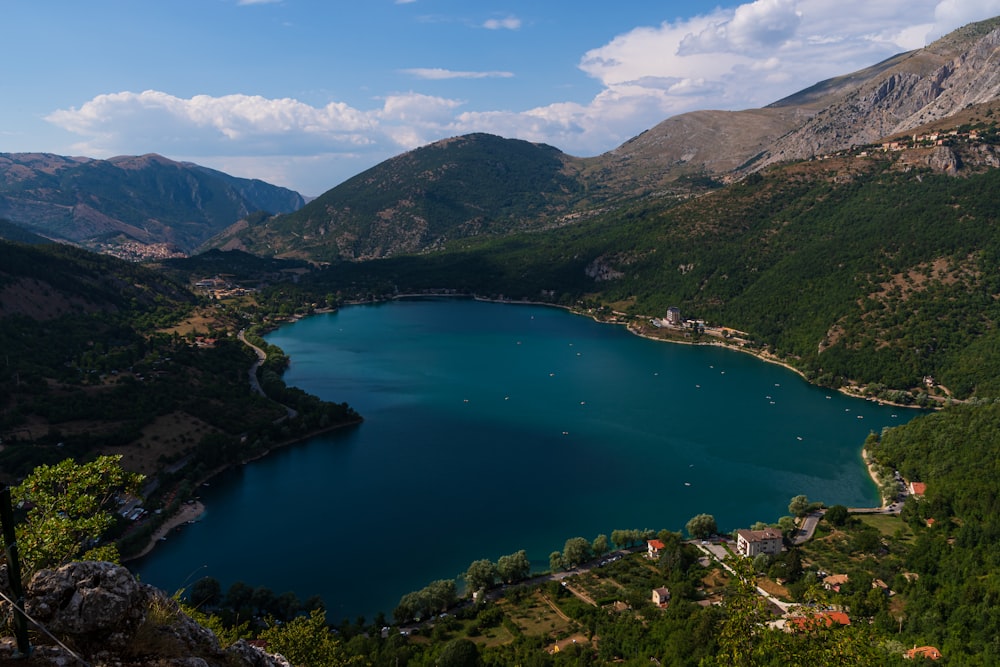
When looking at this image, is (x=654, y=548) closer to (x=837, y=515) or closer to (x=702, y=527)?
(x=702, y=527)

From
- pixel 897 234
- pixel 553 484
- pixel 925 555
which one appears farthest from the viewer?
pixel 897 234

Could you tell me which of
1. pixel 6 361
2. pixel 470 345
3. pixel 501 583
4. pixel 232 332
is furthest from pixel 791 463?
pixel 232 332

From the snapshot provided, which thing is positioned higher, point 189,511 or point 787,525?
point 189,511

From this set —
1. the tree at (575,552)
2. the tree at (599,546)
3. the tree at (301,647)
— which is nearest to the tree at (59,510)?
the tree at (301,647)

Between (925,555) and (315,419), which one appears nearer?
(925,555)

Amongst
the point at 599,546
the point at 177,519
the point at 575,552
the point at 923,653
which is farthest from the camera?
the point at 177,519

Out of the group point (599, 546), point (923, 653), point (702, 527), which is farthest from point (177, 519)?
point (923, 653)

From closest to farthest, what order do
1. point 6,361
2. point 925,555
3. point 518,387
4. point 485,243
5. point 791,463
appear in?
point 925,555 → point 791,463 → point 6,361 → point 518,387 → point 485,243

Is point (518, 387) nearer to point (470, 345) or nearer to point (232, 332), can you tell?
point (470, 345)
